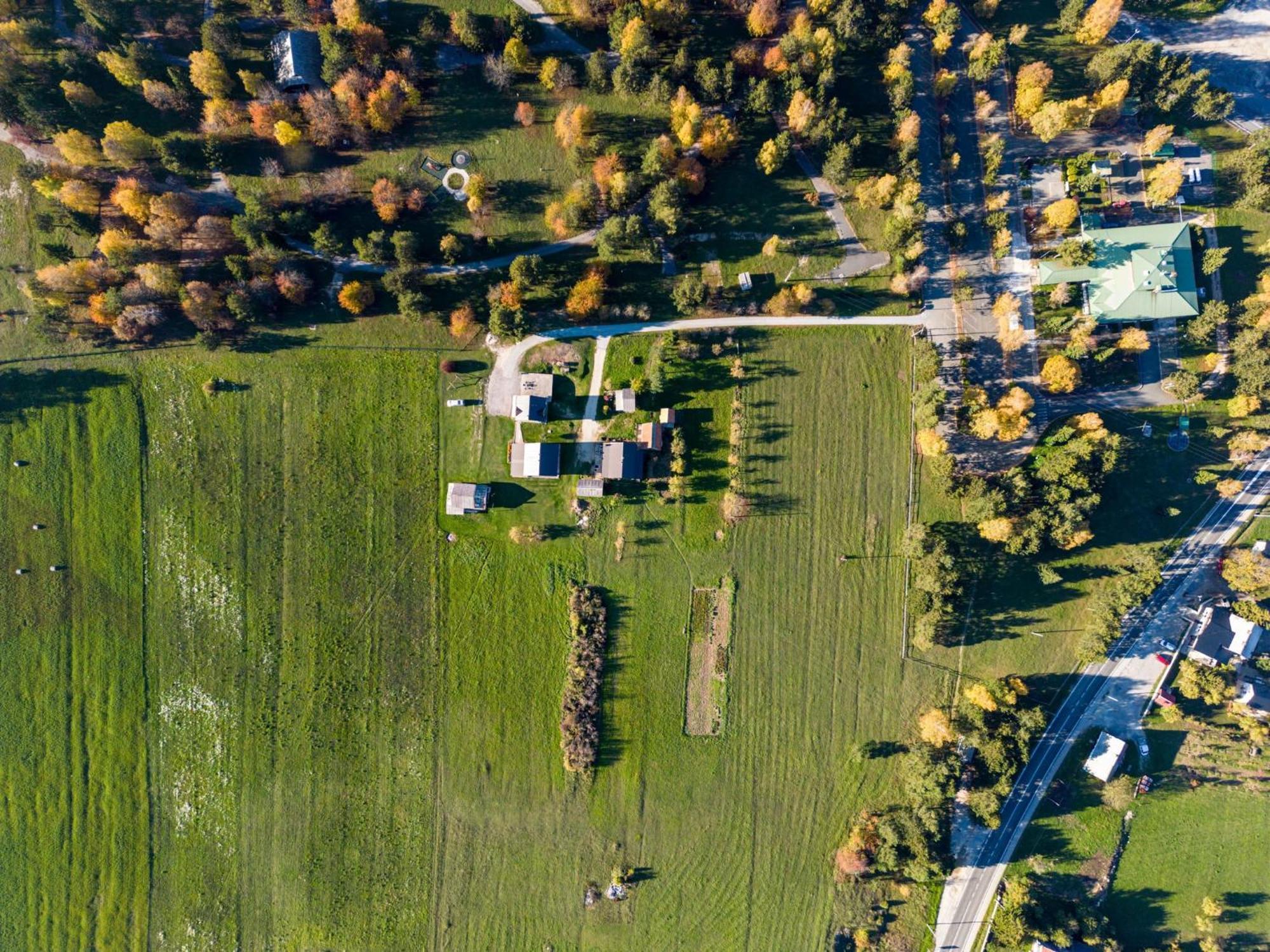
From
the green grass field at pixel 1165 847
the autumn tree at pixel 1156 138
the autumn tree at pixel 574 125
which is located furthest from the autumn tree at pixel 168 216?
the green grass field at pixel 1165 847

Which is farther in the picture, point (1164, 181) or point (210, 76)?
point (1164, 181)

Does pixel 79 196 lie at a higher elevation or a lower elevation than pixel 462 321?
higher

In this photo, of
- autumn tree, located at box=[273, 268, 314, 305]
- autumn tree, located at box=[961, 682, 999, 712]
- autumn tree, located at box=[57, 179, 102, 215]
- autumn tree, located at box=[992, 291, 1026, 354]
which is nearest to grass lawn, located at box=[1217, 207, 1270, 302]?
autumn tree, located at box=[992, 291, 1026, 354]

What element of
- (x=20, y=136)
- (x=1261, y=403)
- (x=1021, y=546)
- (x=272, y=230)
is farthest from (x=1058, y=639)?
(x=20, y=136)

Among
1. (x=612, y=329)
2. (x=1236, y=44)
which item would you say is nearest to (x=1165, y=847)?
(x=612, y=329)

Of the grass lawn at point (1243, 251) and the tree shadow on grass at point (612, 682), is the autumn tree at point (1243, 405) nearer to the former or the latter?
the grass lawn at point (1243, 251)

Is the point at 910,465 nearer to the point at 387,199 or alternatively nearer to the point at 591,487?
the point at 591,487
